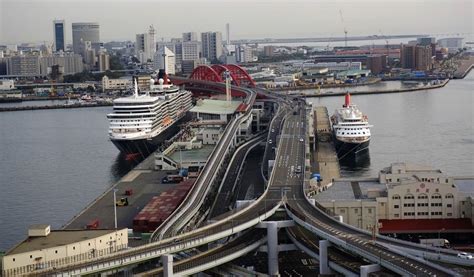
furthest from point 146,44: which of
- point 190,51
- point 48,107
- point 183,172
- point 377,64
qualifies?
point 183,172

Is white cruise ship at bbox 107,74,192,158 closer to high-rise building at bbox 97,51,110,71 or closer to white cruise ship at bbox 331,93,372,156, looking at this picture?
white cruise ship at bbox 331,93,372,156

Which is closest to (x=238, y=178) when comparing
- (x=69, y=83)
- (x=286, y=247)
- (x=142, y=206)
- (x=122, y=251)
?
(x=142, y=206)

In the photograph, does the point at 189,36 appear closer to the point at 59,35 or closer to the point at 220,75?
the point at 59,35

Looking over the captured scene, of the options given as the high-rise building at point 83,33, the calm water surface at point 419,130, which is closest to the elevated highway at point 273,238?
the calm water surface at point 419,130

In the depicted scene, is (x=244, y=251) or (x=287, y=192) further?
(x=287, y=192)

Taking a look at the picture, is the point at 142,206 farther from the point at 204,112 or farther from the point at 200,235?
the point at 204,112

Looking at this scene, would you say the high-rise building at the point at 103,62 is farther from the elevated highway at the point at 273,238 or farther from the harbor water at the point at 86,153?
the elevated highway at the point at 273,238
